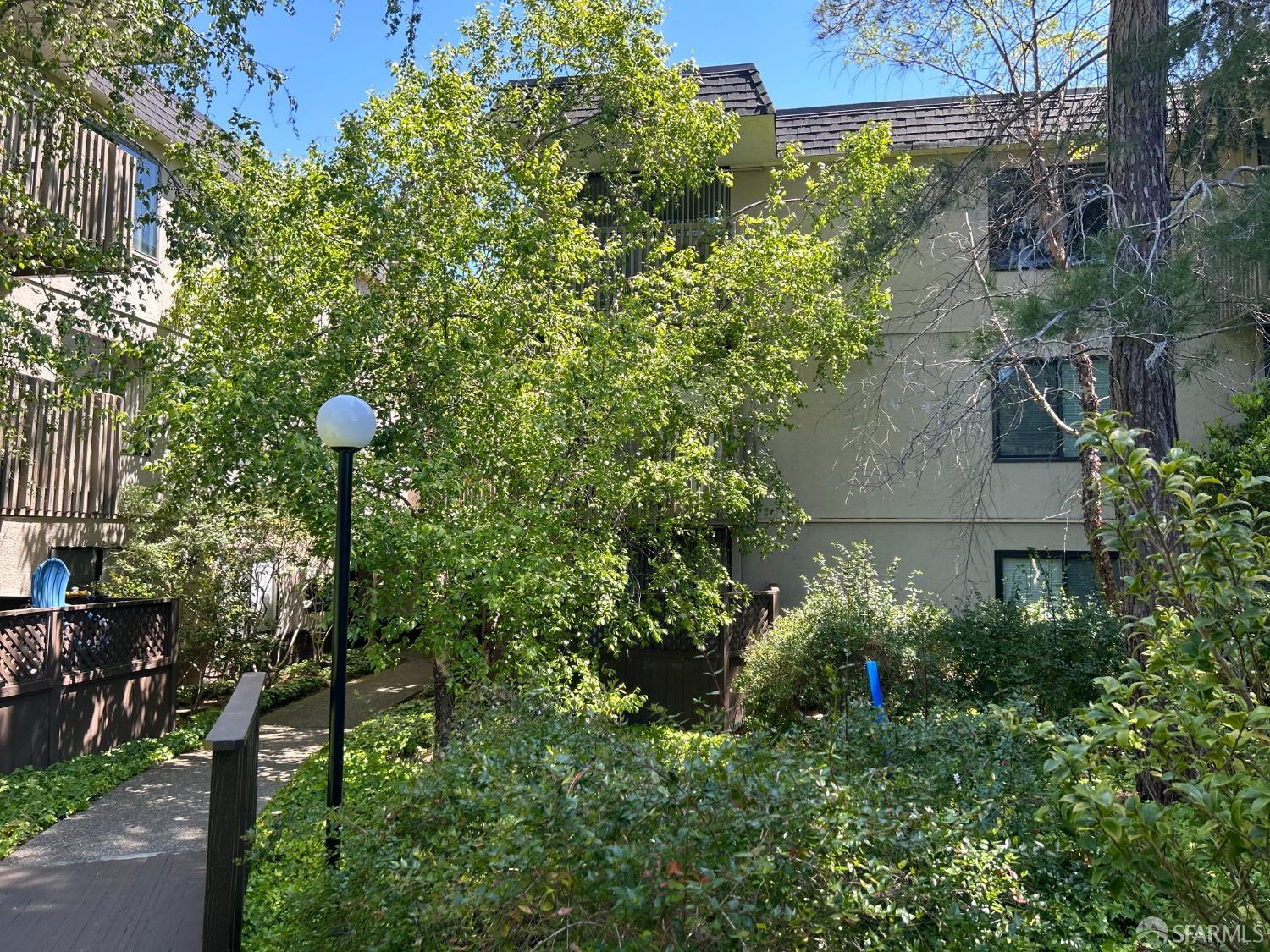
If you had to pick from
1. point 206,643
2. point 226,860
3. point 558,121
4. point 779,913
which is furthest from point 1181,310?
point 206,643

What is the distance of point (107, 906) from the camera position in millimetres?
6434

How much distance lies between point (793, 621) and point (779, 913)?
313 inches

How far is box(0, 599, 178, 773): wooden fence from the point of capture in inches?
Result: 382

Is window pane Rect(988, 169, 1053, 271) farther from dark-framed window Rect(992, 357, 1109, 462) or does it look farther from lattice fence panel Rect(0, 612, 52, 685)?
lattice fence panel Rect(0, 612, 52, 685)

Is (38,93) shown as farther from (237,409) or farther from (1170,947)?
(1170,947)

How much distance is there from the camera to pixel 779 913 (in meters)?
3.19

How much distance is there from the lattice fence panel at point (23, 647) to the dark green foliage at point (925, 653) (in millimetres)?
7405

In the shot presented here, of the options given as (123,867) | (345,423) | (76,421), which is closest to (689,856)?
(345,423)

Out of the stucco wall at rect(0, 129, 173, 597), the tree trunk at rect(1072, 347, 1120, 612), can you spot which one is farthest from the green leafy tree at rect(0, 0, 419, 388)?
the tree trunk at rect(1072, 347, 1120, 612)

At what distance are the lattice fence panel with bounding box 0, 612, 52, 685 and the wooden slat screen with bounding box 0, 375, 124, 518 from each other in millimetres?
1469

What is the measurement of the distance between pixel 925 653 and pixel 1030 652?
993 mm

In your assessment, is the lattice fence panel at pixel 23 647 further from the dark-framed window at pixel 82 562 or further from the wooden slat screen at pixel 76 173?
the wooden slat screen at pixel 76 173

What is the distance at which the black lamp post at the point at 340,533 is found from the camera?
18.6 feet

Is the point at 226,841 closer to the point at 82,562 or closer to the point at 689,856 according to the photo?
the point at 689,856
